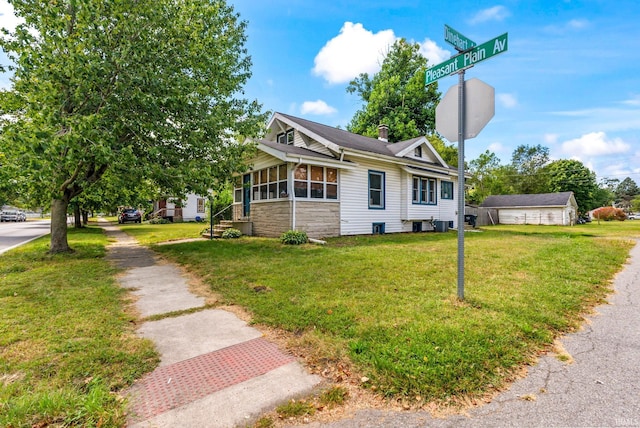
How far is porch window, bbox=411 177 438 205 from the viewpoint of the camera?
1598 centimetres

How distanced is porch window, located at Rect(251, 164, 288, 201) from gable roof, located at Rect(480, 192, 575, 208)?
33232mm

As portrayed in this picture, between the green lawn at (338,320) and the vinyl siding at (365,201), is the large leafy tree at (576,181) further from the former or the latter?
the green lawn at (338,320)

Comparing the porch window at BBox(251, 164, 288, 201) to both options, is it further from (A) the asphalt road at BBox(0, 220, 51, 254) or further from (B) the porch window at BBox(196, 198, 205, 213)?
(B) the porch window at BBox(196, 198, 205, 213)

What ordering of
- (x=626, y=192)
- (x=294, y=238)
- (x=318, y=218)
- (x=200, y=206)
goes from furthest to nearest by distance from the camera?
(x=626, y=192), (x=200, y=206), (x=318, y=218), (x=294, y=238)

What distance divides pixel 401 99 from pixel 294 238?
999 inches

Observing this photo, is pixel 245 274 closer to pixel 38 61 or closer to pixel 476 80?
pixel 476 80

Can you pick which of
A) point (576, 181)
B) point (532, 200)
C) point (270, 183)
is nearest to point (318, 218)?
point (270, 183)

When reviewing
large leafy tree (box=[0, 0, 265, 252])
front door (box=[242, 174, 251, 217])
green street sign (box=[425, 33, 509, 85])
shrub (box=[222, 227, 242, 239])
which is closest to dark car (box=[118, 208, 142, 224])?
front door (box=[242, 174, 251, 217])

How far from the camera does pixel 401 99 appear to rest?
101ft

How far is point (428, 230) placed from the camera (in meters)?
16.9

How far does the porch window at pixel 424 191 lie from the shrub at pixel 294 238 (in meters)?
7.45

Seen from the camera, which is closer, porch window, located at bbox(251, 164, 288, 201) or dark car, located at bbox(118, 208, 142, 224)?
porch window, located at bbox(251, 164, 288, 201)

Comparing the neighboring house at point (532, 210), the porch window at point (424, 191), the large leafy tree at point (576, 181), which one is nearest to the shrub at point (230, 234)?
the porch window at point (424, 191)

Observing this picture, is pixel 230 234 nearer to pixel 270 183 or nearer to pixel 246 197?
pixel 246 197
